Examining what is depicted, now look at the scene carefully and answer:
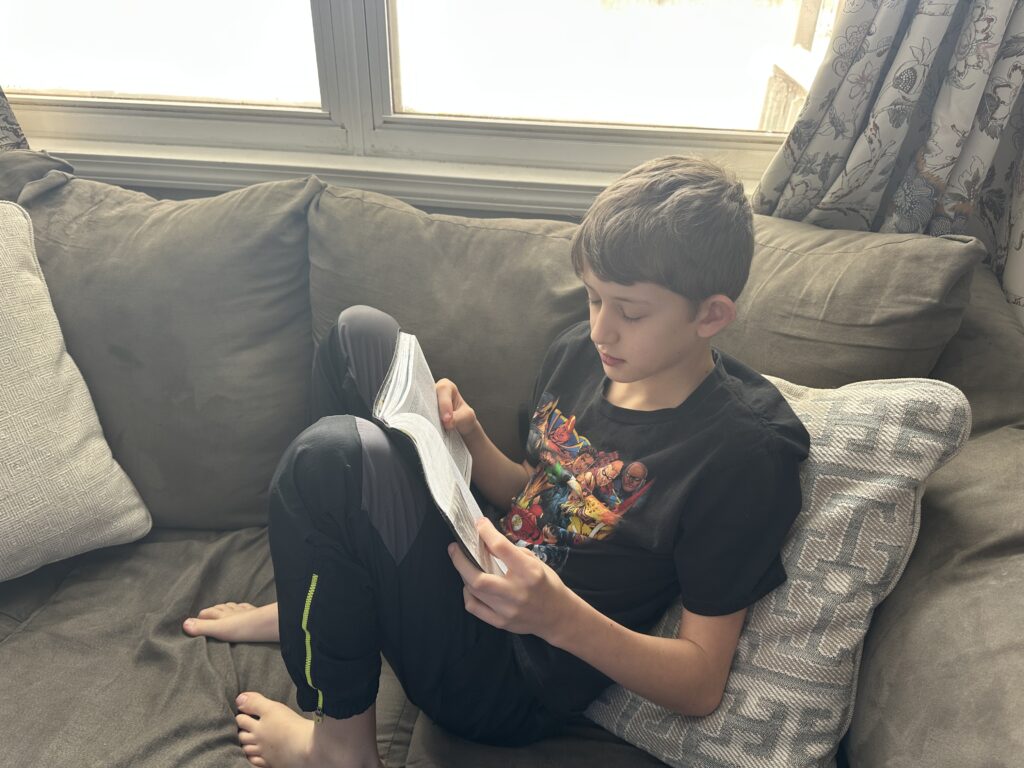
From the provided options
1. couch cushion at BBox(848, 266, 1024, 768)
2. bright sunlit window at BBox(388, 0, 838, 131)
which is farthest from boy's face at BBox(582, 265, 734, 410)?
bright sunlit window at BBox(388, 0, 838, 131)

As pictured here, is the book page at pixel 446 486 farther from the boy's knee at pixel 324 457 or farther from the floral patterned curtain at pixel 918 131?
the floral patterned curtain at pixel 918 131

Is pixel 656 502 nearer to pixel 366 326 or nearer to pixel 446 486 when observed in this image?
pixel 446 486

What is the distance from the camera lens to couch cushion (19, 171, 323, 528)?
1227 millimetres

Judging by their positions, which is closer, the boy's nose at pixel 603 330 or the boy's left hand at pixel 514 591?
the boy's left hand at pixel 514 591

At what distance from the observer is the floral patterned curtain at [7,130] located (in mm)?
1407

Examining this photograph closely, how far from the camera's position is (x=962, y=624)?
78cm

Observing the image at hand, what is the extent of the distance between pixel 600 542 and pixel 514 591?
8.6 inches

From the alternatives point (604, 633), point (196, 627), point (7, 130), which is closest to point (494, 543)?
point (604, 633)

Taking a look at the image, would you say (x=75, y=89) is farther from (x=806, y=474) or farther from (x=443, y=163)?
(x=806, y=474)

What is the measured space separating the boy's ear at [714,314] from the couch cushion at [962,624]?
34cm

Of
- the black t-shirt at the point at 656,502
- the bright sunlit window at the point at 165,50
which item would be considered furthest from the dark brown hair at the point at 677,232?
the bright sunlit window at the point at 165,50

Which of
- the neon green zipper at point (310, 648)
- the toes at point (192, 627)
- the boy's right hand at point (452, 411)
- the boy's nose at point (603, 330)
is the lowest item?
the toes at point (192, 627)

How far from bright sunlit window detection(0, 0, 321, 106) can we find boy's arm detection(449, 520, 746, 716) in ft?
4.04

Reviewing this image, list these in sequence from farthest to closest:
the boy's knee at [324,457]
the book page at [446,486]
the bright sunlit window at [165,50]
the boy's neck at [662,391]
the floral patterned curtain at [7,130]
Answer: the bright sunlit window at [165,50]
the floral patterned curtain at [7,130]
the boy's neck at [662,391]
the boy's knee at [324,457]
the book page at [446,486]
